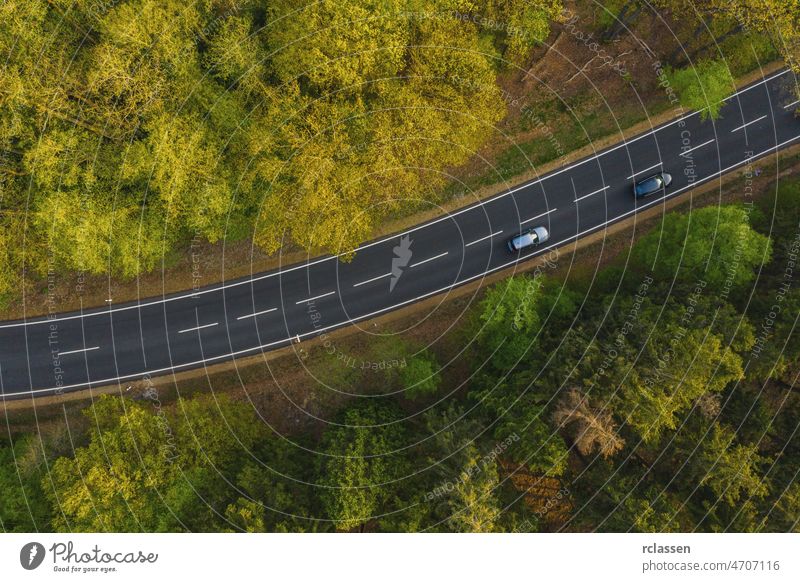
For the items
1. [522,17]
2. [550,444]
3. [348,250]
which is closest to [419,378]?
[550,444]

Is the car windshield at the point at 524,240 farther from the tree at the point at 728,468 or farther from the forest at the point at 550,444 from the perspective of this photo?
the tree at the point at 728,468

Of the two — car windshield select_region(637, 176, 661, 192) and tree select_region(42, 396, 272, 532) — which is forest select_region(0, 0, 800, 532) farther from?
car windshield select_region(637, 176, 661, 192)

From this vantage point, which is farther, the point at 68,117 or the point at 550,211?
the point at 550,211

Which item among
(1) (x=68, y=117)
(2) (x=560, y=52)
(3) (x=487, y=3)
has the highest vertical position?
(3) (x=487, y=3)

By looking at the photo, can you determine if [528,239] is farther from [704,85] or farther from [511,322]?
[704,85]

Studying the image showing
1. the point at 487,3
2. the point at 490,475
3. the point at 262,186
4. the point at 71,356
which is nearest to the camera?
the point at 490,475

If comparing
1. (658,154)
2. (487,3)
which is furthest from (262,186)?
(658,154)

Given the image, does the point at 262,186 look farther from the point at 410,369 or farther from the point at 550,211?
the point at 550,211
